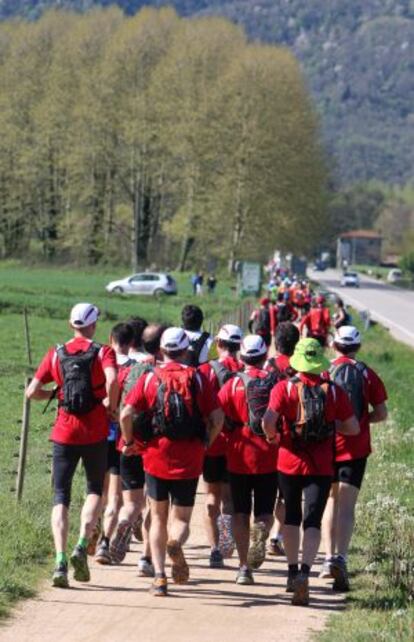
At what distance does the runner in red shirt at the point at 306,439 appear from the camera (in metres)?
10.0

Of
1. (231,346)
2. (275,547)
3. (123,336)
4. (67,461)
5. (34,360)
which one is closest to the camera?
(67,461)

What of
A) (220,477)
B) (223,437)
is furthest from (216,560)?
(223,437)

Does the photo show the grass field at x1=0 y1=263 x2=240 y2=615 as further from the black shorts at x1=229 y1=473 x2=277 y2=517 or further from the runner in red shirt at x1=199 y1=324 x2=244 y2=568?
the black shorts at x1=229 y1=473 x2=277 y2=517

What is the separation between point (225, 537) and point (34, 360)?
20417mm

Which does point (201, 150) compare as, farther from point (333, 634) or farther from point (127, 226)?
point (333, 634)

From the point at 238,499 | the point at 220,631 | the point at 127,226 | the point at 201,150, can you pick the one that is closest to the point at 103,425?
the point at 238,499

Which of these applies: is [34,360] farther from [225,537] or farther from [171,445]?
[171,445]

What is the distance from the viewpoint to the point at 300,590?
32.9ft

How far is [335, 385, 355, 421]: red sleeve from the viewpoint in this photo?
10.1m

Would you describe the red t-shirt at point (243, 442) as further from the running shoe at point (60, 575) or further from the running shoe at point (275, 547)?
the running shoe at point (275, 547)

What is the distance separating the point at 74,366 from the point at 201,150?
6582cm

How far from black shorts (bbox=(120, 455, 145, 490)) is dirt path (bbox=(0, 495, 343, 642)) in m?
0.65

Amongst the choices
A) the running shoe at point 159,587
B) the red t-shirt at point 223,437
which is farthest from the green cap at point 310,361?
the running shoe at point 159,587

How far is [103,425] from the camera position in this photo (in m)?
10.5
